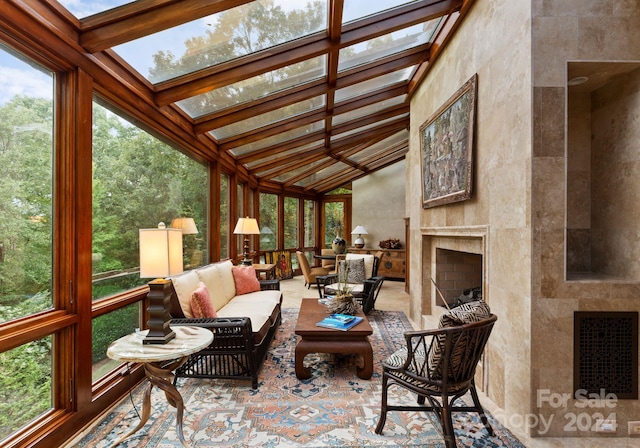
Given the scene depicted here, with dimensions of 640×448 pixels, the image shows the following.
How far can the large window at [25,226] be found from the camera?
172cm

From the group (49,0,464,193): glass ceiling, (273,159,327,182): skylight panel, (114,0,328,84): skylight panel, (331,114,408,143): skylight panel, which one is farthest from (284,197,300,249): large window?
(114,0,328,84): skylight panel

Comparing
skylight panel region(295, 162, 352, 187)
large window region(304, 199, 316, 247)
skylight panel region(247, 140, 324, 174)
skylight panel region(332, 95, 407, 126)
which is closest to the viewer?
skylight panel region(332, 95, 407, 126)

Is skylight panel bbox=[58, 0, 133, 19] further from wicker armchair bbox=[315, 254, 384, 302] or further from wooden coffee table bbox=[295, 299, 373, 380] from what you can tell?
wicker armchair bbox=[315, 254, 384, 302]

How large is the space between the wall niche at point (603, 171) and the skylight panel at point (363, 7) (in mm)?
1486

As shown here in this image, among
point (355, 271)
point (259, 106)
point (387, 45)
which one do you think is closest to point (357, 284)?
point (355, 271)

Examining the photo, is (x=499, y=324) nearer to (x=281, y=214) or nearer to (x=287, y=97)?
(x=287, y=97)

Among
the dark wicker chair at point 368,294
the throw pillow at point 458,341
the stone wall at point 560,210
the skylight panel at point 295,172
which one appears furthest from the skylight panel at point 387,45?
the skylight panel at point 295,172

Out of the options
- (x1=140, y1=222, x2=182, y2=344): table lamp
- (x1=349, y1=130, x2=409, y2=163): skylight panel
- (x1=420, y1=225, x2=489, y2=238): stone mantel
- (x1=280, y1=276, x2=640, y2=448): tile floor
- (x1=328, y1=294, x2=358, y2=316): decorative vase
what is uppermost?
(x1=349, y1=130, x2=409, y2=163): skylight panel

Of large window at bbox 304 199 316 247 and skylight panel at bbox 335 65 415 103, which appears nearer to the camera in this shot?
skylight panel at bbox 335 65 415 103

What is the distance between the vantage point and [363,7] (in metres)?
2.69

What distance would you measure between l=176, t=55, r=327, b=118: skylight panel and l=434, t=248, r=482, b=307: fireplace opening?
2612mm

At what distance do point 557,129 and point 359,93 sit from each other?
2.80m

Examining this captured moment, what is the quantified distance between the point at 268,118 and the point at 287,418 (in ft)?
11.6

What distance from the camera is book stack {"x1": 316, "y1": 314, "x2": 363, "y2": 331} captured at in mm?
2949
